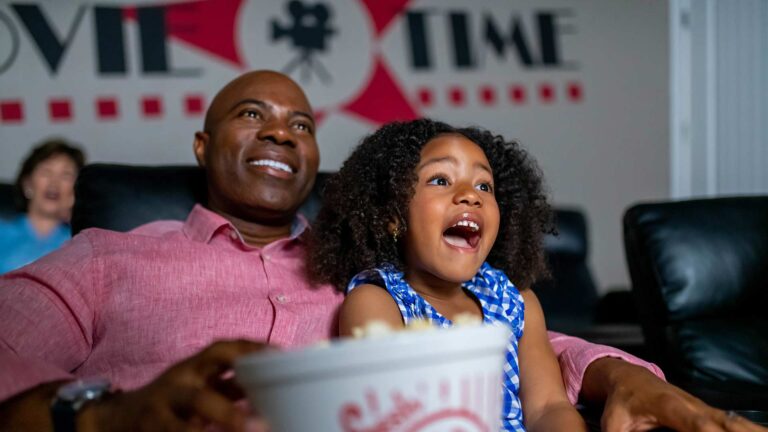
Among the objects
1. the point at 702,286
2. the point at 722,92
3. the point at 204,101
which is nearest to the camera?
the point at 702,286

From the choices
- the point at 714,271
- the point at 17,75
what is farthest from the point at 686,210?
the point at 17,75

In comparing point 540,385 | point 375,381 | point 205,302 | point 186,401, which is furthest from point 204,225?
point 375,381

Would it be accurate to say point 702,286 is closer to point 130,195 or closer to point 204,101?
point 130,195

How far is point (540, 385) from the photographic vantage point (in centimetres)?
129

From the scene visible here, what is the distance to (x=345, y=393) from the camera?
64 cm

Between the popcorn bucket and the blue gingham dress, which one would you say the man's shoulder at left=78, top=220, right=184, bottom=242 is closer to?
the blue gingham dress

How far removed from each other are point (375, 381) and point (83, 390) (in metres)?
0.38

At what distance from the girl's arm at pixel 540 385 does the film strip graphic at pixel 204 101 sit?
2.60 metres

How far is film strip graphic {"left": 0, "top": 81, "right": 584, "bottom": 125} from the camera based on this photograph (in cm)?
345

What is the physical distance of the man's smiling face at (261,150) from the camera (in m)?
1.63

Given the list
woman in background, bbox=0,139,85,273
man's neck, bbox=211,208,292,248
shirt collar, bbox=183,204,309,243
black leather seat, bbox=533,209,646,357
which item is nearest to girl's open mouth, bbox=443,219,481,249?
shirt collar, bbox=183,204,309,243

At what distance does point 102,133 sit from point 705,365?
8.92 feet

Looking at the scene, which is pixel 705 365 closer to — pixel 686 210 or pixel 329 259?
pixel 686 210

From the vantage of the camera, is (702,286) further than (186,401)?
Yes
